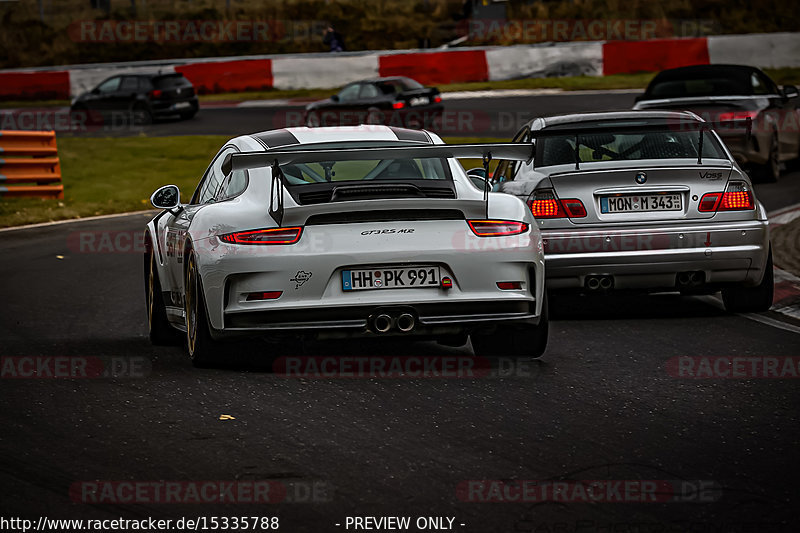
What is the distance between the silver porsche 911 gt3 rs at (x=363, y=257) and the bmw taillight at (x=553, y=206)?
1910 mm

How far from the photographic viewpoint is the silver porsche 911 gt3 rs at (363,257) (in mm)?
6664

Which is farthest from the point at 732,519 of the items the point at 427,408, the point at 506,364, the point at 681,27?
the point at 681,27

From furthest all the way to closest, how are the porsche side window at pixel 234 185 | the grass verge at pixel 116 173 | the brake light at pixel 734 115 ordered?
the grass verge at pixel 116 173 < the brake light at pixel 734 115 < the porsche side window at pixel 234 185

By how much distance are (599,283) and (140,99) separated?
2761cm

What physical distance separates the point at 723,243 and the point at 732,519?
477 centimetres

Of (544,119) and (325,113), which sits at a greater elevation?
(544,119)

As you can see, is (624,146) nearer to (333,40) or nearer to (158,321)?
(158,321)

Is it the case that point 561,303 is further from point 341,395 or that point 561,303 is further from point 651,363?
point 341,395

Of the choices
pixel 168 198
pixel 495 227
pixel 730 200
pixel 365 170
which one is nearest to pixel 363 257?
pixel 495 227

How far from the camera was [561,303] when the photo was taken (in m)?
10.4

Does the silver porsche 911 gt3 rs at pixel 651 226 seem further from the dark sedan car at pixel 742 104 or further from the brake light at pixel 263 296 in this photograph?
the dark sedan car at pixel 742 104

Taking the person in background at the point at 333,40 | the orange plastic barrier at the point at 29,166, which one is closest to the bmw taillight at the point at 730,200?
the orange plastic barrier at the point at 29,166

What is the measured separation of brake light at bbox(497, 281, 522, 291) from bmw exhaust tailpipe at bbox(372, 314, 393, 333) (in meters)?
0.61

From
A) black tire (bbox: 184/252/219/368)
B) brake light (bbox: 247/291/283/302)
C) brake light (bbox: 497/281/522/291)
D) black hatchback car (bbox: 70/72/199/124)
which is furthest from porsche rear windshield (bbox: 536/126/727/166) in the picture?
black hatchback car (bbox: 70/72/199/124)
